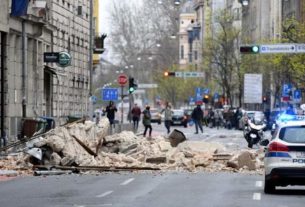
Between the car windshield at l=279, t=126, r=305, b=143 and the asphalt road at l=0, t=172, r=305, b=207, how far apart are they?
1111 millimetres

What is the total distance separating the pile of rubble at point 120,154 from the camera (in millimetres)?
31703

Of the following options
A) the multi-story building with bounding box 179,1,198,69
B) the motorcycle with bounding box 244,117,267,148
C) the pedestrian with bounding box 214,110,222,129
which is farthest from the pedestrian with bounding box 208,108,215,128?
the multi-story building with bounding box 179,1,198,69

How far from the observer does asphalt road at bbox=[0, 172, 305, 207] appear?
20.2m

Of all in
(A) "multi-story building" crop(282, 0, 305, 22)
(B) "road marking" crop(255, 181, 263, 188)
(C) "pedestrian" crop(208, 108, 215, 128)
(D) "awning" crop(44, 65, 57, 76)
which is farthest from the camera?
(A) "multi-story building" crop(282, 0, 305, 22)

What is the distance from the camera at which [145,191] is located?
23328 mm

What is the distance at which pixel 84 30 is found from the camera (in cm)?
6819

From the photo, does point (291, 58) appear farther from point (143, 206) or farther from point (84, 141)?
point (143, 206)

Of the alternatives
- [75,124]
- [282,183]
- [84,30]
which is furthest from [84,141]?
[84,30]

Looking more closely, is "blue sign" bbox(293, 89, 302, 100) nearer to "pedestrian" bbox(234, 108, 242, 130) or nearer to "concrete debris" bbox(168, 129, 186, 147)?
"pedestrian" bbox(234, 108, 242, 130)

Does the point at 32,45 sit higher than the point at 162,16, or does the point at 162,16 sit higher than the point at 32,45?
the point at 162,16

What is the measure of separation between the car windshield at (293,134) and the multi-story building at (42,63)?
25185mm

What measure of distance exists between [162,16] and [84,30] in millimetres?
81944

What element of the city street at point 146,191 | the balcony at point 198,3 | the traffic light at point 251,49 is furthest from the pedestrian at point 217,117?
the balcony at point 198,3

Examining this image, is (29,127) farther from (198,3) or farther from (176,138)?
(198,3)
